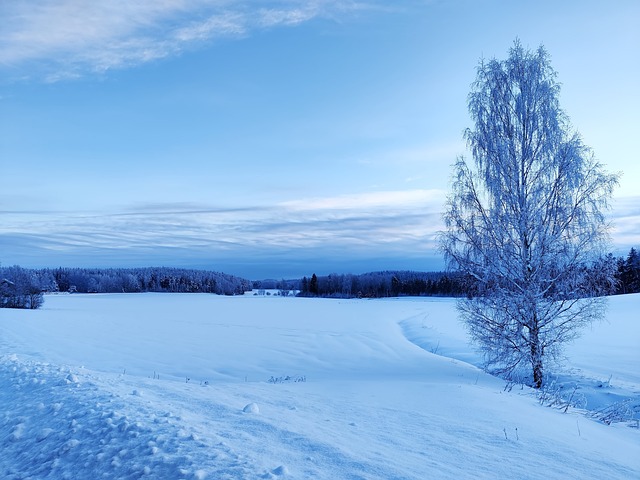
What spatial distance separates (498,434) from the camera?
5418 mm

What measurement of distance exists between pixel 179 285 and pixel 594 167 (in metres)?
135

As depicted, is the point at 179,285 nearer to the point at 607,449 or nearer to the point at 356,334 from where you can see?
the point at 356,334

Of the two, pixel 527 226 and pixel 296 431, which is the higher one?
pixel 527 226

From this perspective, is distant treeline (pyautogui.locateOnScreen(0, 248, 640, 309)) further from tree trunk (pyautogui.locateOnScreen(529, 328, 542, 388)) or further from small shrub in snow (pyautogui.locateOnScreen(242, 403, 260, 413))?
small shrub in snow (pyautogui.locateOnScreen(242, 403, 260, 413))

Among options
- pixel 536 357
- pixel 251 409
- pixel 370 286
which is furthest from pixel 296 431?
pixel 370 286

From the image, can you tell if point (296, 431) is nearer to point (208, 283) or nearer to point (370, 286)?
point (370, 286)

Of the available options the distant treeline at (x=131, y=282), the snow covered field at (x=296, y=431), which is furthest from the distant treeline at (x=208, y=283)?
the snow covered field at (x=296, y=431)

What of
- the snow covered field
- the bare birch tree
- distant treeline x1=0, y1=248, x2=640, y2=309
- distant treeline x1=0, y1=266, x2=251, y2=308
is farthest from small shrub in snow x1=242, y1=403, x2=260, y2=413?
distant treeline x1=0, y1=266, x2=251, y2=308

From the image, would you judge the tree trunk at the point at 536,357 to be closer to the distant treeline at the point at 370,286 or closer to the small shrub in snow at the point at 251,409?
the small shrub in snow at the point at 251,409

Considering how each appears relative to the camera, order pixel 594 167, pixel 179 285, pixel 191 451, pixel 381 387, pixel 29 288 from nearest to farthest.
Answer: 1. pixel 191 451
2. pixel 381 387
3. pixel 594 167
4. pixel 29 288
5. pixel 179 285

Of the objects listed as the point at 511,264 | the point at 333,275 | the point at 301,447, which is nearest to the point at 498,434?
the point at 301,447

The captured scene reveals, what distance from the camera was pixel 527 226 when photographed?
1238cm

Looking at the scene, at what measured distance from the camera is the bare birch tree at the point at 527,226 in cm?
1209

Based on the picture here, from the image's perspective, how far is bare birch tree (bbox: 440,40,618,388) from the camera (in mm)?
12086
